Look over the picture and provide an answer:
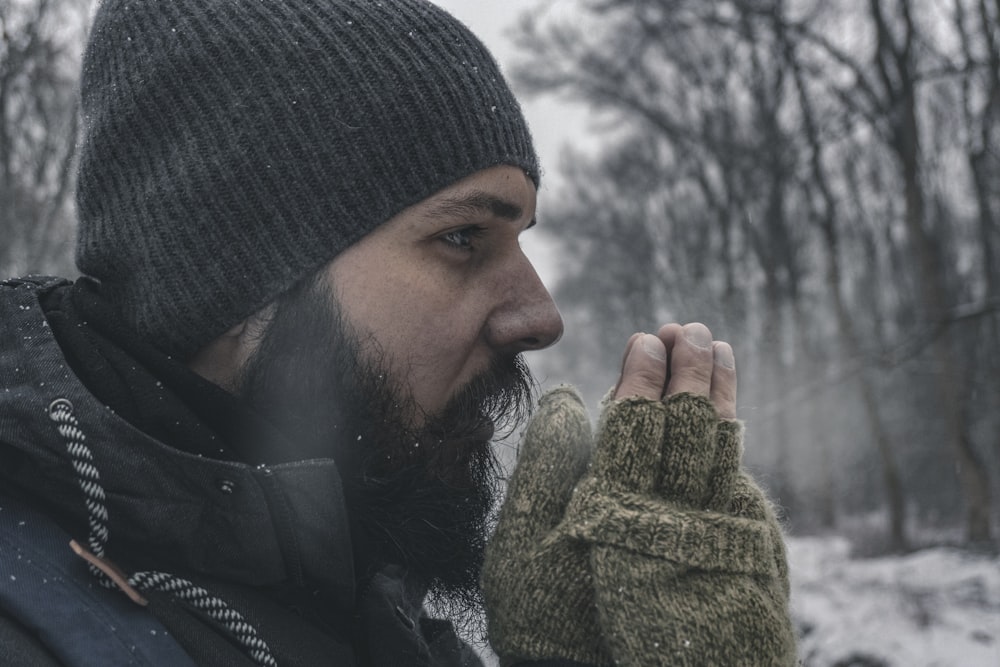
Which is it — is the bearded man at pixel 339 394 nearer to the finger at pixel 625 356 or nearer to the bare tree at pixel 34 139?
the finger at pixel 625 356

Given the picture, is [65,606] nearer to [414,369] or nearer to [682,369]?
[414,369]

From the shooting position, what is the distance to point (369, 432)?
62.4 inches

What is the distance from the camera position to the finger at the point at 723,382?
1550 mm

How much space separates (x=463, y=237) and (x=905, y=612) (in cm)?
682

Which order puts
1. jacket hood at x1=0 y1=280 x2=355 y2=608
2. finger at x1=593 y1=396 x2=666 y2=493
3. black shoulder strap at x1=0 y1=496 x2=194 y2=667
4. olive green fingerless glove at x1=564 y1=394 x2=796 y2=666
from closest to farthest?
black shoulder strap at x1=0 y1=496 x2=194 y2=667
jacket hood at x1=0 y1=280 x2=355 y2=608
olive green fingerless glove at x1=564 y1=394 x2=796 y2=666
finger at x1=593 y1=396 x2=666 y2=493

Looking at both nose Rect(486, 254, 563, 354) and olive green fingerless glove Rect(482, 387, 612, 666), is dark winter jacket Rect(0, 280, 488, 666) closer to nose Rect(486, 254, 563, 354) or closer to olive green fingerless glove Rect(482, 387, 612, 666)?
olive green fingerless glove Rect(482, 387, 612, 666)

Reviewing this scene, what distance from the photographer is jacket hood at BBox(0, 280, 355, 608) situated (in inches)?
45.0

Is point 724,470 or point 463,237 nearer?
point 724,470

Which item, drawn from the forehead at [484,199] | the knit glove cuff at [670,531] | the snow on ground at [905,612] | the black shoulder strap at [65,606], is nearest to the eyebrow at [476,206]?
the forehead at [484,199]

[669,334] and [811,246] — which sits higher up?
[811,246]

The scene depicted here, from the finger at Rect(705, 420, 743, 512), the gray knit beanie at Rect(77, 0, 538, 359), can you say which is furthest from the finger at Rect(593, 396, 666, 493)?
the gray knit beanie at Rect(77, 0, 538, 359)

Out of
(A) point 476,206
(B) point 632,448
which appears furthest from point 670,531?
(A) point 476,206

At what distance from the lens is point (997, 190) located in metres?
13.8

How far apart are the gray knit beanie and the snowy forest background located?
18.6 inches
